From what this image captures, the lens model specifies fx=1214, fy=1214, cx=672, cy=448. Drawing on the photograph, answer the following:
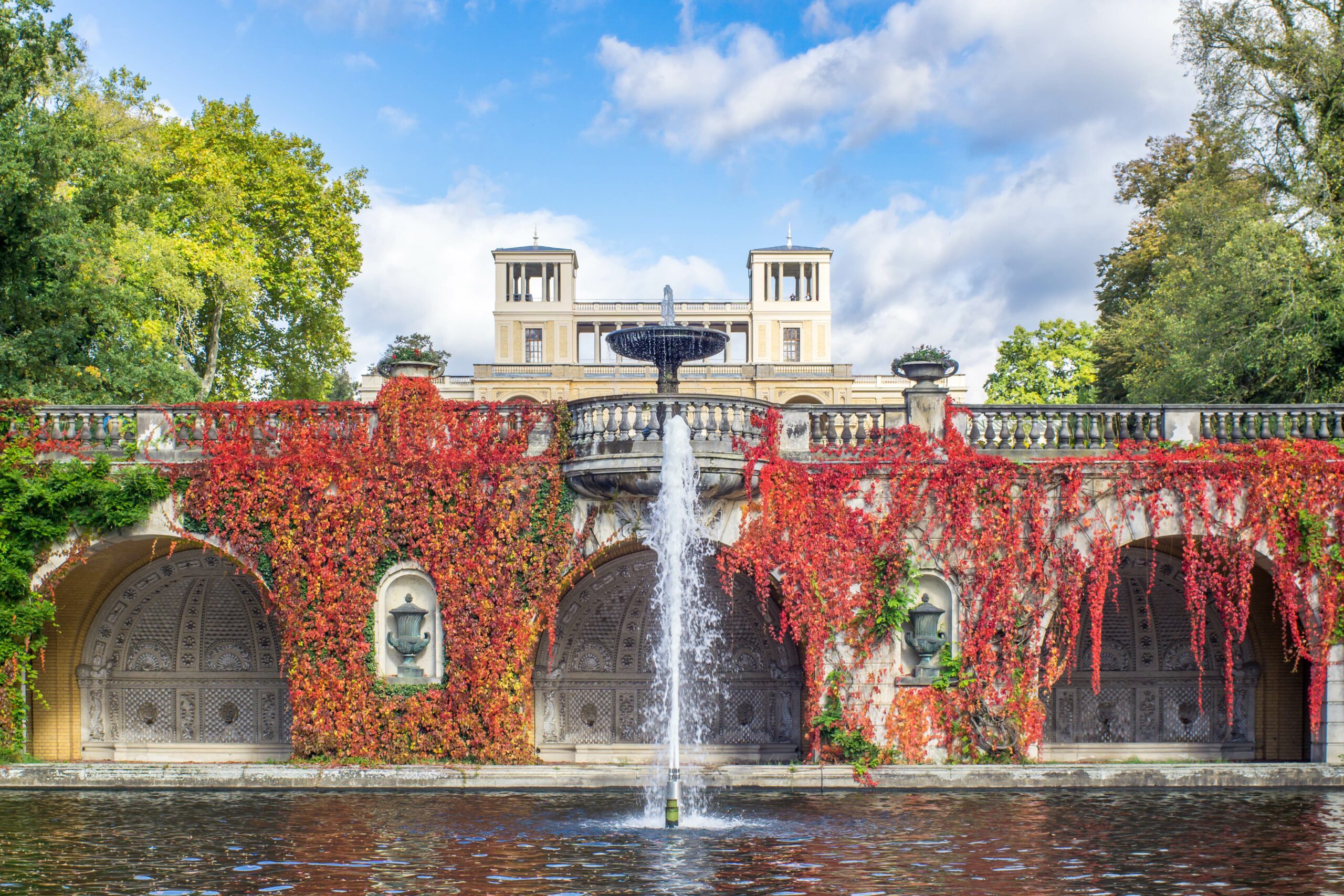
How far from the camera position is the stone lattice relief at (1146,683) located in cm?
1741

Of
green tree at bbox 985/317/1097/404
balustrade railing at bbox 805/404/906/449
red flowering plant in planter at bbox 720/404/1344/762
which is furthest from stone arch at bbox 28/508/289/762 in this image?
green tree at bbox 985/317/1097/404

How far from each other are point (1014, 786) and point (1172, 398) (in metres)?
13.8

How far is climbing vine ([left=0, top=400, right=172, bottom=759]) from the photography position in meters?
15.8

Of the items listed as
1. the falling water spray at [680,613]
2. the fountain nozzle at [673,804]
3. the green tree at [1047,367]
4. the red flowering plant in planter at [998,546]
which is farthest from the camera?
the green tree at [1047,367]

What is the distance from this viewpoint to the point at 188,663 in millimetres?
18031

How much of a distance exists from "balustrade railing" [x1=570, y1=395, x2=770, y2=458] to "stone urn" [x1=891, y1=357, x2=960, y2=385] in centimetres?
200

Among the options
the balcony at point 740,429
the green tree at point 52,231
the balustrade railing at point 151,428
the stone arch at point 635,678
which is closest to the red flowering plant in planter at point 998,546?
the balcony at point 740,429

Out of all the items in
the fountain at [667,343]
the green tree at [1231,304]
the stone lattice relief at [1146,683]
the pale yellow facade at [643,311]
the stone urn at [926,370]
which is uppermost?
the pale yellow facade at [643,311]

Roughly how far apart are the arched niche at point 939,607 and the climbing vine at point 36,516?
32.1 ft

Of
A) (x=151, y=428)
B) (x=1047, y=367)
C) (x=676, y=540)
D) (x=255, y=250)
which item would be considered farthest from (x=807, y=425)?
(x=1047, y=367)

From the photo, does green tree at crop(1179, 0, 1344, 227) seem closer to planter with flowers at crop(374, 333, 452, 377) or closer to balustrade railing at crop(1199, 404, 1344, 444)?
balustrade railing at crop(1199, 404, 1344, 444)

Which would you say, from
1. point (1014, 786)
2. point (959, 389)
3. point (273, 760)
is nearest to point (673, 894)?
point (1014, 786)

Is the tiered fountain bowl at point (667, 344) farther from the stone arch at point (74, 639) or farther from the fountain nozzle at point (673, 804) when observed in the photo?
the stone arch at point (74, 639)

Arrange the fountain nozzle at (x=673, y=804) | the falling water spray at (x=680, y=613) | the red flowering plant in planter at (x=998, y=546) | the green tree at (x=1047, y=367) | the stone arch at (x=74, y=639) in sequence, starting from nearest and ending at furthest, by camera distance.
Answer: the fountain nozzle at (x=673, y=804) < the falling water spray at (x=680, y=613) < the red flowering plant in planter at (x=998, y=546) < the stone arch at (x=74, y=639) < the green tree at (x=1047, y=367)
